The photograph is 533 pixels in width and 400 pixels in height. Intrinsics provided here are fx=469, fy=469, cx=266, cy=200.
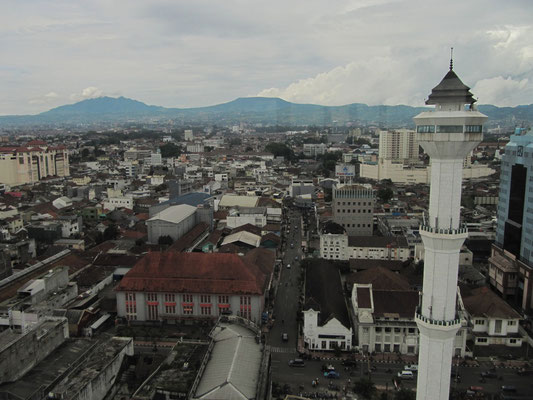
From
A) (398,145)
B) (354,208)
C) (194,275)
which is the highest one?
(398,145)

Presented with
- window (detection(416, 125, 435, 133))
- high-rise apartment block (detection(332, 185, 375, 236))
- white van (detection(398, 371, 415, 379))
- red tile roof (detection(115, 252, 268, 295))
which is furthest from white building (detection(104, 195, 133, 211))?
window (detection(416, 125, 435, 133))

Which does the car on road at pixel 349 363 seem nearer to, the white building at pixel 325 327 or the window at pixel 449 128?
the white building at pixel 325 327

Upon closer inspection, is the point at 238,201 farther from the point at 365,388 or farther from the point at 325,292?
the point at 365,388

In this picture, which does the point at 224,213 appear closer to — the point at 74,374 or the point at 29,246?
the point at 29,246

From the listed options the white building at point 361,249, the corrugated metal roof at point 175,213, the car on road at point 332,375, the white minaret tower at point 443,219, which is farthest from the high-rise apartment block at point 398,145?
the white minaret tower at point 443,219

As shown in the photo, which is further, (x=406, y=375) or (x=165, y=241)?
(x=165, y=241)

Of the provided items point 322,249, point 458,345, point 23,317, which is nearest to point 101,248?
point 23,317

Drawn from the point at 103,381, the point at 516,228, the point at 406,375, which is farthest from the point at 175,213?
the point at 516,228
